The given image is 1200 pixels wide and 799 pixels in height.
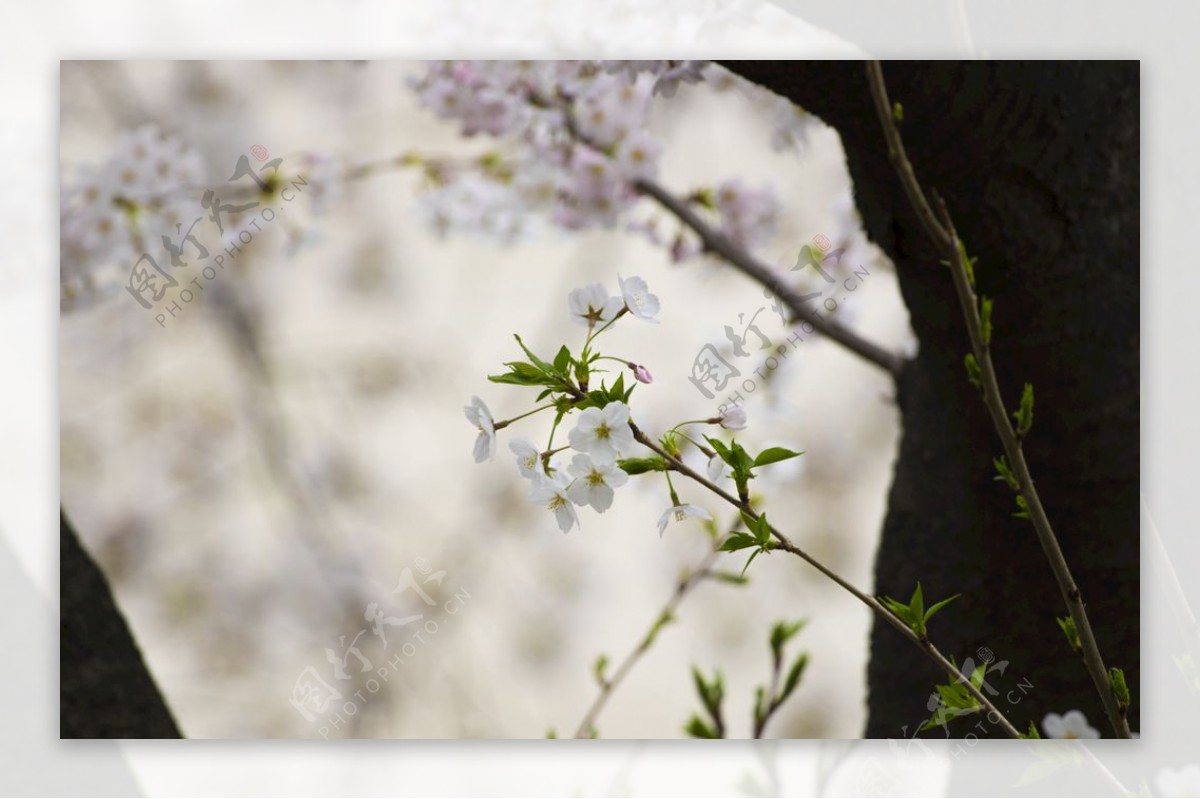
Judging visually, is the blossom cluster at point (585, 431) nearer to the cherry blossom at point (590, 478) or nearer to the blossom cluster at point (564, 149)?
the cherry blossom at point (590, 478)

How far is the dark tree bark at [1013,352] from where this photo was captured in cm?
107

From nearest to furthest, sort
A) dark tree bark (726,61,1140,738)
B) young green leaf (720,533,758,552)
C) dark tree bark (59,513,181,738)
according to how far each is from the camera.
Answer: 1. young green leaf (720,533,758,552)
2. dark tree bark (59,513,181,738)
3. dark tree bark (726,61,1140,738)

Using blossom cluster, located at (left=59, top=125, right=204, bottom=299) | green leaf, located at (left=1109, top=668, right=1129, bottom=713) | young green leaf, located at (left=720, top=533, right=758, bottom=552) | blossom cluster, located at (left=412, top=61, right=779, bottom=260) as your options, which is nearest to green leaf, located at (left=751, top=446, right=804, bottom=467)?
young green leaf, located at (left=720, top=533, right=758, bottom=552)

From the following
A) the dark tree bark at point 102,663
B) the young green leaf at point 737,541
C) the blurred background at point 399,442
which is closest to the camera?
the young green leaf at point 737,541

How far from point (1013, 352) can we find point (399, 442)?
2.13 feet

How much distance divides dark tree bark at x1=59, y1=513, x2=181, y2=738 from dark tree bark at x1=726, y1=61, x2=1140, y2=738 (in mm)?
732

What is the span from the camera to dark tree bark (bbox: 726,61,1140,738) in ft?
3.52

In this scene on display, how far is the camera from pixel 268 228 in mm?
1191

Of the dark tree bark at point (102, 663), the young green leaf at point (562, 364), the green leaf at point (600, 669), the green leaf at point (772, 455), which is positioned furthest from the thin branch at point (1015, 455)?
the dark tree bark at point (102, 663)

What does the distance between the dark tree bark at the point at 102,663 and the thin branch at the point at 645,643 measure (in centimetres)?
42

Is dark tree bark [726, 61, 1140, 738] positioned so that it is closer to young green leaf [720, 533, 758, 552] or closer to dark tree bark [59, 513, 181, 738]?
young green leaf [720, 533, 758, 552]

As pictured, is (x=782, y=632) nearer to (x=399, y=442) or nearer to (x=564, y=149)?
(x=399, y=442)

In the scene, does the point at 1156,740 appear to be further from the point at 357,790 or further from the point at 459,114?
the point at 459,114

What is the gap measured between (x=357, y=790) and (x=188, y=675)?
23 cm
